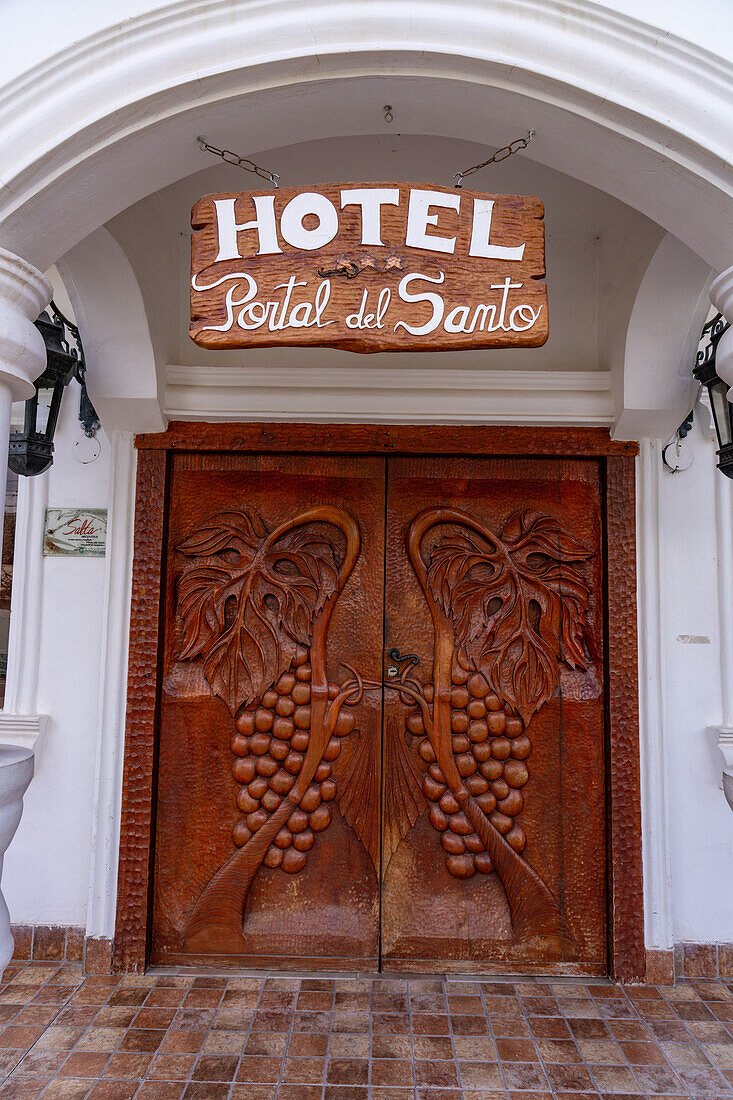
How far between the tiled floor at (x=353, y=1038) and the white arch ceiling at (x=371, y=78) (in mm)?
2562

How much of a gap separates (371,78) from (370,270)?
54 cm

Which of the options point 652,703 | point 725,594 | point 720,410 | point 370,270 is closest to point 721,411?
point 720,410

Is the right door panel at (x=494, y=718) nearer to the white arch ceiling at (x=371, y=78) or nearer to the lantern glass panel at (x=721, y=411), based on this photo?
the lantern glass panel at (x=721, y=411)

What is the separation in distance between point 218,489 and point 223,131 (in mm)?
1596

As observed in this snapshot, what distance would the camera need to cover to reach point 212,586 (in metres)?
3.26

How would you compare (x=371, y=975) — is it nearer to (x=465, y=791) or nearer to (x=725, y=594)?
(x=465, y=791)

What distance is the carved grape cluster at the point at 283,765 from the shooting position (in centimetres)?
314

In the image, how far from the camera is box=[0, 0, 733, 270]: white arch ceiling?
1.81 metres

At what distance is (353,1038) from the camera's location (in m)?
2.61

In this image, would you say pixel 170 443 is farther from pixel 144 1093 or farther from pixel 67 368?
pixel 144 1093

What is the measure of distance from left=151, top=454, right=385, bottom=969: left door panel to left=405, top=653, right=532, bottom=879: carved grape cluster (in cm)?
25

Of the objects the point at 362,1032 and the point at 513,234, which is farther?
the point at 362,1032

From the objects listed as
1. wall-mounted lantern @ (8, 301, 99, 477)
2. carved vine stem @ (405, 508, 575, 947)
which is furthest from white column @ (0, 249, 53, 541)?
carved vine stem @ (405, 508, 575, 947)

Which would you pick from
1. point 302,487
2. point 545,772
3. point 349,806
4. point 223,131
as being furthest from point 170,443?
point 545,772
